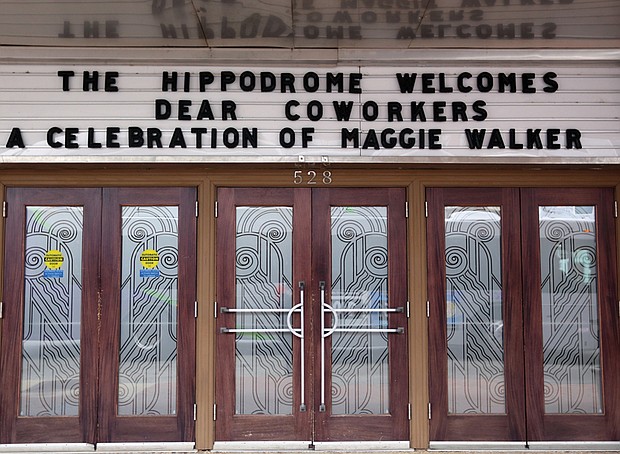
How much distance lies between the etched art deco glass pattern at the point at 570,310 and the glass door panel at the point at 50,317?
12.9 ft

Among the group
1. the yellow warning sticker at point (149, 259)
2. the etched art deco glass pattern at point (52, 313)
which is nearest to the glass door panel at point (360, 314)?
the yellow warning sticker at point (149, 259)

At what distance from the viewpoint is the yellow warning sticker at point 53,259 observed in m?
6.37

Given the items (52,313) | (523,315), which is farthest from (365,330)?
(52,313)

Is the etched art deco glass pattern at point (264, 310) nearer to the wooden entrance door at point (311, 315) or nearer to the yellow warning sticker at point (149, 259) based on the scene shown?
the wooden entrance door at point (311, 315)

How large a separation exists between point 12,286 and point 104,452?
163cm

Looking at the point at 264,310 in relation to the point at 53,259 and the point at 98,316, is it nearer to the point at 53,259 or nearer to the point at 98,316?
the point at 98,316

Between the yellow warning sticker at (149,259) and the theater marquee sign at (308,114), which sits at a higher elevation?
the theater marquee sign at (308,114)

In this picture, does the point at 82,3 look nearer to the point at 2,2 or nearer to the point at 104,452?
the point at 2,2

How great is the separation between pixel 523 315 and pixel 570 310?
432 mm

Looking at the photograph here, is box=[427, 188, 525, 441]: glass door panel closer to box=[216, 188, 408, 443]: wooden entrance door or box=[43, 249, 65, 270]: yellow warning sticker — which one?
box=[216, 188, 408, 443]: wooden entrance door

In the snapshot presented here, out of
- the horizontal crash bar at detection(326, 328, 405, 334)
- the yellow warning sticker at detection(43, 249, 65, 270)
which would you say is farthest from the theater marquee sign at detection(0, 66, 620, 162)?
the horizontal crash bar at detection(326, 328, 405, 334)

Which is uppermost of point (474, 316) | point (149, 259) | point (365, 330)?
point (149, 259)

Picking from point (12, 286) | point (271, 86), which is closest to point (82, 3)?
point (271, 86)

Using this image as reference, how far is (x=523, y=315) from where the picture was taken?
20.9ft
